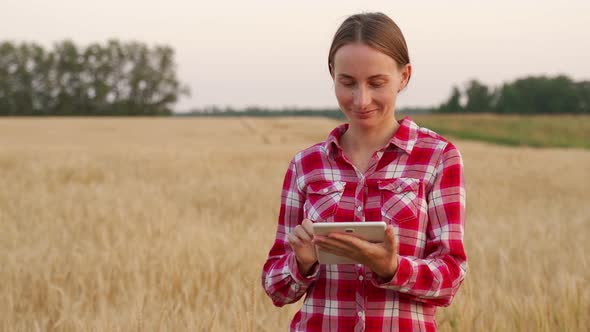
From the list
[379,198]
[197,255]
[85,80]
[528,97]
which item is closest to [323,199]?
[379,198]

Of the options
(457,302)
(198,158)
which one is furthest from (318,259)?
(198,158)

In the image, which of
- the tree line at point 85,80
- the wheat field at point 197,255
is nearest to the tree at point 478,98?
the tree line at point 85,80

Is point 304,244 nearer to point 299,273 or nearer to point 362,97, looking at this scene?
point 299,273

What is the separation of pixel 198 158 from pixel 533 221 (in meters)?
6.76

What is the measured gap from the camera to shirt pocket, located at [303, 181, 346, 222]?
139 centimetres

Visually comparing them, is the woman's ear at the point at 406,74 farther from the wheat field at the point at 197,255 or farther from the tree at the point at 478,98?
the tree at the point at 478,98

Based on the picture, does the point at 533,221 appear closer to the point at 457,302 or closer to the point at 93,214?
the point at 457,302

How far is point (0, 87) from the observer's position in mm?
53719

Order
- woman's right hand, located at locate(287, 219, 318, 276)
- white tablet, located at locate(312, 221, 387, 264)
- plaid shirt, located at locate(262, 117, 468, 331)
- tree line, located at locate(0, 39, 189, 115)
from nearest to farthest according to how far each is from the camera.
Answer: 1. white tablet, located at locate(312, 221, 387, 264)
2. woman's right hand, located at locate(287, 219, 318, 276)
3. plaid shirt, located at locate(262, 117, 468, 331)
4. tree line, located at locate(0, 39, 189, 115)

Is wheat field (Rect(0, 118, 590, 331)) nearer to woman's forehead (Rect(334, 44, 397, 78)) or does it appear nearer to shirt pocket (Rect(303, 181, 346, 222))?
shirt pocket (Rect(303, 181, 346, 222))

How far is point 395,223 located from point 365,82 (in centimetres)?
30

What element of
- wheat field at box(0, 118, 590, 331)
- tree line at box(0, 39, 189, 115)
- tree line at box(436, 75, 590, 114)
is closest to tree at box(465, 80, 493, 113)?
tree line at box(436, 75, 590, 114)

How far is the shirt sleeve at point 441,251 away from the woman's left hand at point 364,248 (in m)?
0.05

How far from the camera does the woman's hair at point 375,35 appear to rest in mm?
1328
